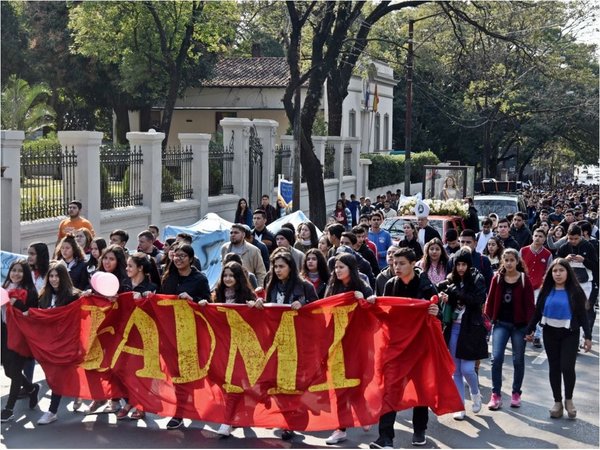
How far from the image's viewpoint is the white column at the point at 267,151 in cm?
2655

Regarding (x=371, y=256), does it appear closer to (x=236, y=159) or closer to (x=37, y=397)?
(x=37, y=397)

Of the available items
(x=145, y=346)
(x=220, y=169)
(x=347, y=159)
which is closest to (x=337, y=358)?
(x=145, y=346)

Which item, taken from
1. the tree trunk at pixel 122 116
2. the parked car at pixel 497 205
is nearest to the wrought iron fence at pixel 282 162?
the parked car at pixel 497 205

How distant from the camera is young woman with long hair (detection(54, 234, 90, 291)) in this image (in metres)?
10.5

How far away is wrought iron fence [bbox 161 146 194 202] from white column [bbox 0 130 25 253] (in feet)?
21.0

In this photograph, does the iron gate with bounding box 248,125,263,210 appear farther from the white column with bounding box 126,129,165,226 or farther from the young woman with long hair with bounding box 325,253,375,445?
the young woman with long hair with bounding box 325,253,375,445

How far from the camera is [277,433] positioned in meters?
8.78

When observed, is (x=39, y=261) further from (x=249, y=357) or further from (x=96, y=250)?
(x=249, y=357)

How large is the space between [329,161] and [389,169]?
9453 millimetres

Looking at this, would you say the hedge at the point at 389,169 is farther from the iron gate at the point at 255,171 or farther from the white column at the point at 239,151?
the white column at the point at 239,151

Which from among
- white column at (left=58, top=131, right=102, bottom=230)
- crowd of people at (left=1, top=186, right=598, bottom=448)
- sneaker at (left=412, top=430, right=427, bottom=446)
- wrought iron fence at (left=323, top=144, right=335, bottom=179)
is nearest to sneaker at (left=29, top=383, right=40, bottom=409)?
crowd of people at (left=1, top=186, right=598, bottom=448)

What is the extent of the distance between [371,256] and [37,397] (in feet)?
15.1

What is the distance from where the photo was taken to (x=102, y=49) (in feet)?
117

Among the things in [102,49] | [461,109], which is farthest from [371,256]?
[461,109]
